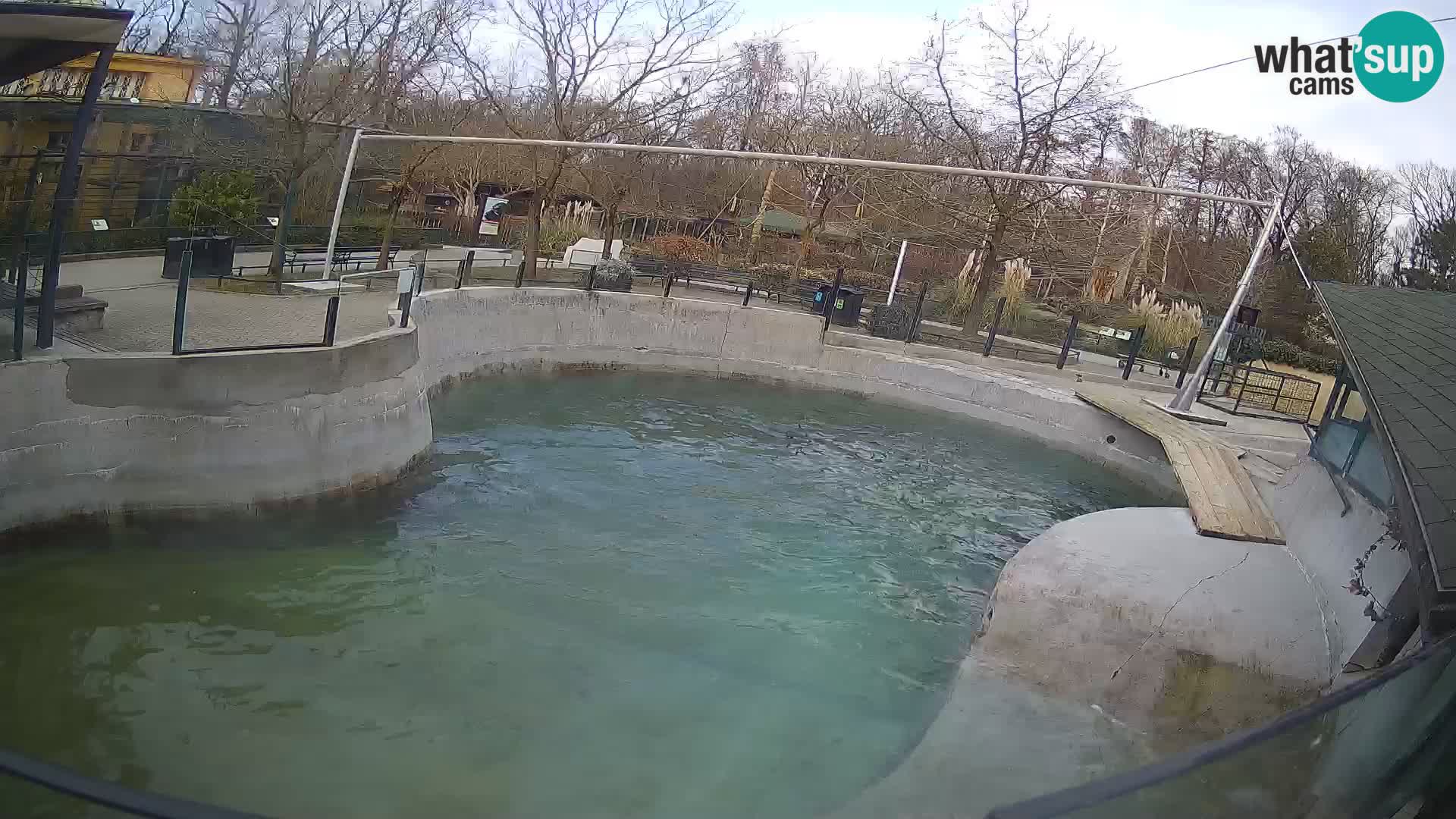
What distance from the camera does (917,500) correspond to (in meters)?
14.8

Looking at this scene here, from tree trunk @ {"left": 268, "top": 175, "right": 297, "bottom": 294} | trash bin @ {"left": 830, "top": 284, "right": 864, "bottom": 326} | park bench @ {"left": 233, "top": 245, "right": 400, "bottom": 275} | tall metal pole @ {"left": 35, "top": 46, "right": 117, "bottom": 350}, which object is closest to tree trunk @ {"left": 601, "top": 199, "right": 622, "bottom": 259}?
trash bin @ {"left": 830, "top": 284, "right": 864, "bottom": 326}

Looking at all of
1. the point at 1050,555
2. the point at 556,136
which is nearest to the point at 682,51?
the point at 556,136

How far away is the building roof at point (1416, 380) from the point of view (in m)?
4.98

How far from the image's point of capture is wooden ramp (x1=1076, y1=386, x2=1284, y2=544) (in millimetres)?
9297

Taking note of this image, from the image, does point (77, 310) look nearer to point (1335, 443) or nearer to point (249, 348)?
point (249, 348)

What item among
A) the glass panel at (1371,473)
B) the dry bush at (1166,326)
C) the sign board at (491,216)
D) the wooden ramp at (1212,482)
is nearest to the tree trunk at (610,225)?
the sign board at (491,216)

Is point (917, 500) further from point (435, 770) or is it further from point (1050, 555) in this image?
point (435, 770)

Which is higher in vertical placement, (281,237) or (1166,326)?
(1166,326)

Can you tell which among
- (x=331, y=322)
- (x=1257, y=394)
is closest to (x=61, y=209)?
(x=331, y=322)

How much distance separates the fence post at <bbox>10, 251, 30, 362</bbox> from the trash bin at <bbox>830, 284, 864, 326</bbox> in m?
16.7

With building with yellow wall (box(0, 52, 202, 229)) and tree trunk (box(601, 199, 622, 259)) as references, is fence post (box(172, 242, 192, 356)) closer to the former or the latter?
building with yellow wall (box(0, 52, 202, 229))

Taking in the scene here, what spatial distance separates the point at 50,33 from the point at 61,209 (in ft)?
5.28

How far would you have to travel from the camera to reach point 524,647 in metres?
8.70

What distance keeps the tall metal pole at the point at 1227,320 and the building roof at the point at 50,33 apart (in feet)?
46.5
